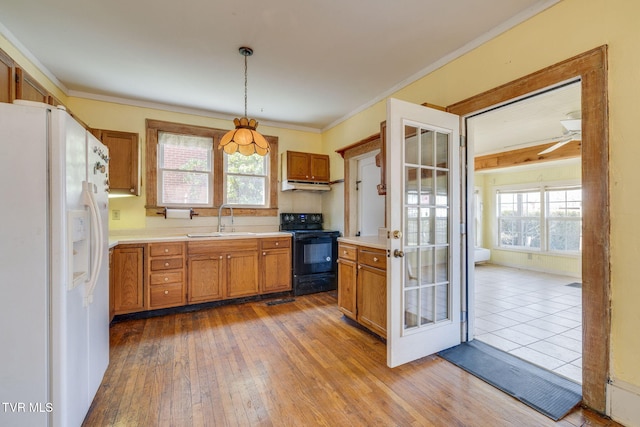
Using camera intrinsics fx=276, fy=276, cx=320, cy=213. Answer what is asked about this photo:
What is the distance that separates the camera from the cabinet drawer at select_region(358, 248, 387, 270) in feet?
8.00

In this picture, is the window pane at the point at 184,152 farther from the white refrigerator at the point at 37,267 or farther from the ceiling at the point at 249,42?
the white refrigerator at the point at 37,267

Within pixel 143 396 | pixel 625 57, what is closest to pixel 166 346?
pixel 143 396

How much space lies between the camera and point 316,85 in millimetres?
3221

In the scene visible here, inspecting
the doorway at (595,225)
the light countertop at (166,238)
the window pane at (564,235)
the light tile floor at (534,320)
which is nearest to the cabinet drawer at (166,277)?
the light countertop at (166,238)

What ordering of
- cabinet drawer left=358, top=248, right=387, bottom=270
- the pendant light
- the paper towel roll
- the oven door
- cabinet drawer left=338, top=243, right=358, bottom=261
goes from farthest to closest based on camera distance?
the oven door < the paper towel roll < cabinet drawer left=338, top=243, right=358, bottom=261 < the pendant light < cabinet drawer left=358, top=248, right=387, bottom=270

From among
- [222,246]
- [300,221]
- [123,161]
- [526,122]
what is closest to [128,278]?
[222,246]

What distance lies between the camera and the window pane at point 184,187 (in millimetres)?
3877

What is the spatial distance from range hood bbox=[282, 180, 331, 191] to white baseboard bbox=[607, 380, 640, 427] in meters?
3.63

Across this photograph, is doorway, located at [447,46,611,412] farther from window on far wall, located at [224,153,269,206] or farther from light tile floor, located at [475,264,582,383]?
window on far wall, located at [224,153,269,206]

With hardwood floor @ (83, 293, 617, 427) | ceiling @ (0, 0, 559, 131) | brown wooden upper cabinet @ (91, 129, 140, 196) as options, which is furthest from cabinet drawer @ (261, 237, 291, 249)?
ceiling @ (0, 0, 559, 131)

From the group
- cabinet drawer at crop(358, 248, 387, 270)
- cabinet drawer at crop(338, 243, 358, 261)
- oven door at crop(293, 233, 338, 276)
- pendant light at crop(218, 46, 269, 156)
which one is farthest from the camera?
oven door at crop(293, 233, 338, 276)

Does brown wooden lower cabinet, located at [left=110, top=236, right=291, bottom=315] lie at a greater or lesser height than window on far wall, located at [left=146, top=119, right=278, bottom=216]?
lesser

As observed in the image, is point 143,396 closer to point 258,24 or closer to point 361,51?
point 258,24

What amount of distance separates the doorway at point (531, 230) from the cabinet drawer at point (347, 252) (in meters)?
1.12
